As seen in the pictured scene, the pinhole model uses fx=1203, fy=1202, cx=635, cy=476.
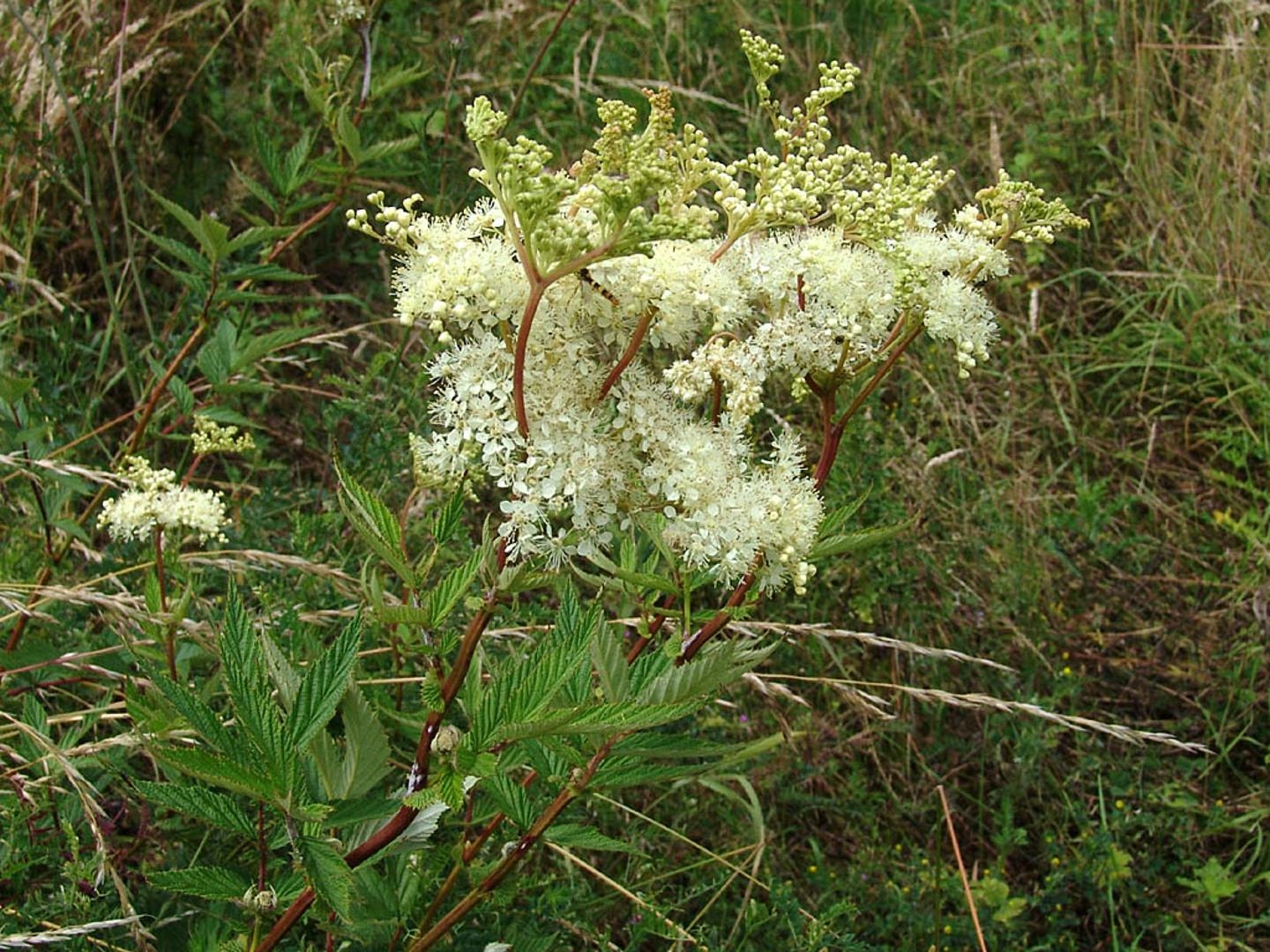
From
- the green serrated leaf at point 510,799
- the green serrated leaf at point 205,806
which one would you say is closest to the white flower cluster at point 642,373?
the green serrated leaf at point 510,799

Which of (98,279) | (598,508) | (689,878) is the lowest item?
(689,878)

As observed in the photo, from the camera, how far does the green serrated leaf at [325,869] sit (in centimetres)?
123

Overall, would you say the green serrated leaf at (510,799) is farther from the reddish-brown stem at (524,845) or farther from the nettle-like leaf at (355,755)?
the nettle-like leaf at (355,755)

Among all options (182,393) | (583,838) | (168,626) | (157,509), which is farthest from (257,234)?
(583,838)

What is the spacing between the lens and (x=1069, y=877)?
256 centimetres

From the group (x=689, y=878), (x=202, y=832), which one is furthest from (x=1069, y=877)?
(x=202, y=832)

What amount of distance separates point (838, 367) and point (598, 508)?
38 cm

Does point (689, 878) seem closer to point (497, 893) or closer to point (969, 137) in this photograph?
point (497, 893)

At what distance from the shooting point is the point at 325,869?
125 centimetres

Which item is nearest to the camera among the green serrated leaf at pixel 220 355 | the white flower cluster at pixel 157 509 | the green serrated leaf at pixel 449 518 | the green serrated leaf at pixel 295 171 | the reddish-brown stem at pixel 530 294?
the reddish-brown stem at pixel 530 294

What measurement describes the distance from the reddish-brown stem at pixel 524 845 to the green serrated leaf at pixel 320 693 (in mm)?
305

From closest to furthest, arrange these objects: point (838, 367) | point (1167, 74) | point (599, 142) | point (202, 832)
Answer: point (599, 142), point (838, 367), point (202, 832), point (1167, 74)

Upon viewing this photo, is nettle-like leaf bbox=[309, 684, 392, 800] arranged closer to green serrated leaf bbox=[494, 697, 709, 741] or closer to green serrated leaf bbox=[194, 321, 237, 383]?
green serrated leaf bbox=[494, 697, 709, 741]

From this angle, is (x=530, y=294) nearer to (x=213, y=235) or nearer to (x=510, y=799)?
(x=510, y=799)
